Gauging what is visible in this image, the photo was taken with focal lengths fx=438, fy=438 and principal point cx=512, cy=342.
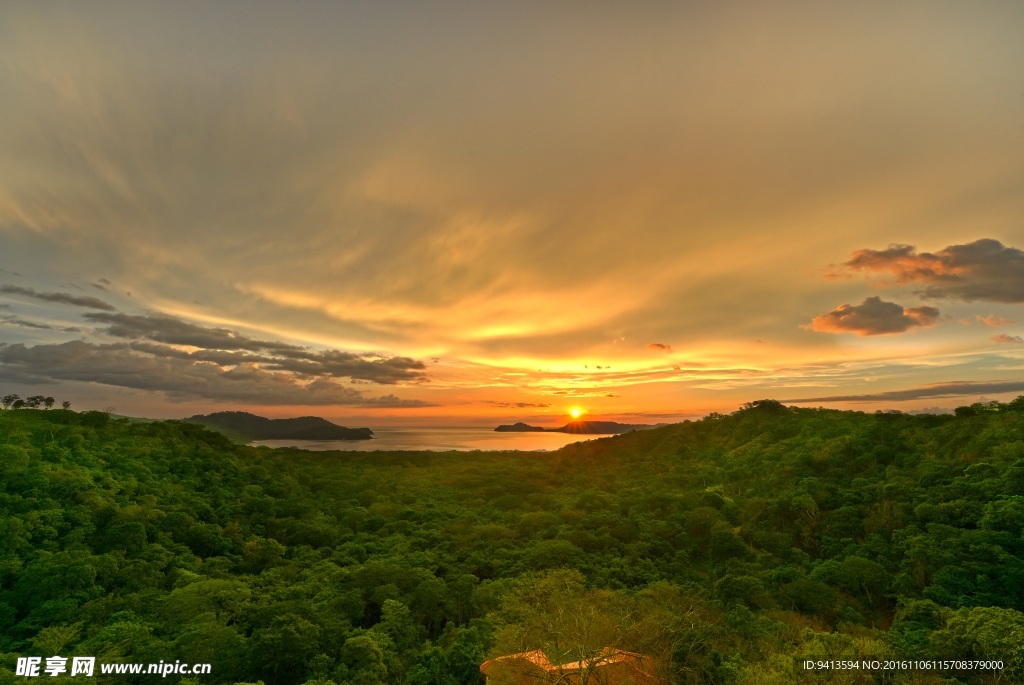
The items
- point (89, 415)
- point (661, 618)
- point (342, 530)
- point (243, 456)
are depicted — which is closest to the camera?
point (661, 618)

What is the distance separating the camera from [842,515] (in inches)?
2621

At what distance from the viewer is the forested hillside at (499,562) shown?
3475 centimetres

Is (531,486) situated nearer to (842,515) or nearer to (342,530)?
(342,530)

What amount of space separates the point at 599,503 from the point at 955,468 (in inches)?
2178

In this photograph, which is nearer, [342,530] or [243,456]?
[342,530]

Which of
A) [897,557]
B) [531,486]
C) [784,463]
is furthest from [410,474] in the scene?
[897,557]

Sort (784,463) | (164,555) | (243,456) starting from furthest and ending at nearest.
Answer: (243,456)
(784,463)
(164,555)

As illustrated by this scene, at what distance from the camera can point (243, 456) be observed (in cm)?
10375

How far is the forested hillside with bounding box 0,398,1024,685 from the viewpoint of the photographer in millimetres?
34750

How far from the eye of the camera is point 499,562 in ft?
186

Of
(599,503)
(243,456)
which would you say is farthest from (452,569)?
(243,456)

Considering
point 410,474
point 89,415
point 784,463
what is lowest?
point 410,474

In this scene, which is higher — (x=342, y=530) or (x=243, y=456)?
(x=243, y=456)

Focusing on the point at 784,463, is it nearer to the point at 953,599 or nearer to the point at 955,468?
the point at 955,468
